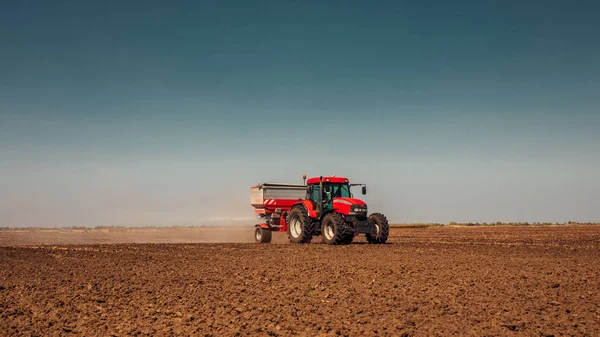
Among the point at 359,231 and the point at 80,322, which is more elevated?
the point at 359,231

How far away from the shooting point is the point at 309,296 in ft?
30.7

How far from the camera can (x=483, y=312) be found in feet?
26.1

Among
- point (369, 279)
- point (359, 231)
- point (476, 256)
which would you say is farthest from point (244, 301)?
point (359, 231)

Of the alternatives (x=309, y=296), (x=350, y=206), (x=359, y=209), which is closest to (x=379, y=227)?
(x=359, y=209)

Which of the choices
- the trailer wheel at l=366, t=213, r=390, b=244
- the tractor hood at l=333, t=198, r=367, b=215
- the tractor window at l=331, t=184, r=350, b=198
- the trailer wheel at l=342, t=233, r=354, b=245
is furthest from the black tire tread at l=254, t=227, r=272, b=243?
the trailer wheel at l=366, t=213, r=390, b=244

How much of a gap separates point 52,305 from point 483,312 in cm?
723

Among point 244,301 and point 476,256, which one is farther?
point 476,256

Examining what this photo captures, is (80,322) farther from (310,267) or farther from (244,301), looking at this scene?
(310,267)

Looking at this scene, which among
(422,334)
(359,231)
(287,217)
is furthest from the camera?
(287,217)

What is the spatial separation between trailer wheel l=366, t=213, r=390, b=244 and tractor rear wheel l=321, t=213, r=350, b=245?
46.2 inches

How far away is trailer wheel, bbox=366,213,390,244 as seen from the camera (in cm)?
1983

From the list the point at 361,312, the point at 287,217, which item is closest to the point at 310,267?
the point at 361,312

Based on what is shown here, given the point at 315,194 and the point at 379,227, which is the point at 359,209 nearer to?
the point at 379,227

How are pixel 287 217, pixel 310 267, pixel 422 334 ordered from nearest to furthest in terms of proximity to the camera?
pixel 422 334
pixel 310 267
pixel 287 217
